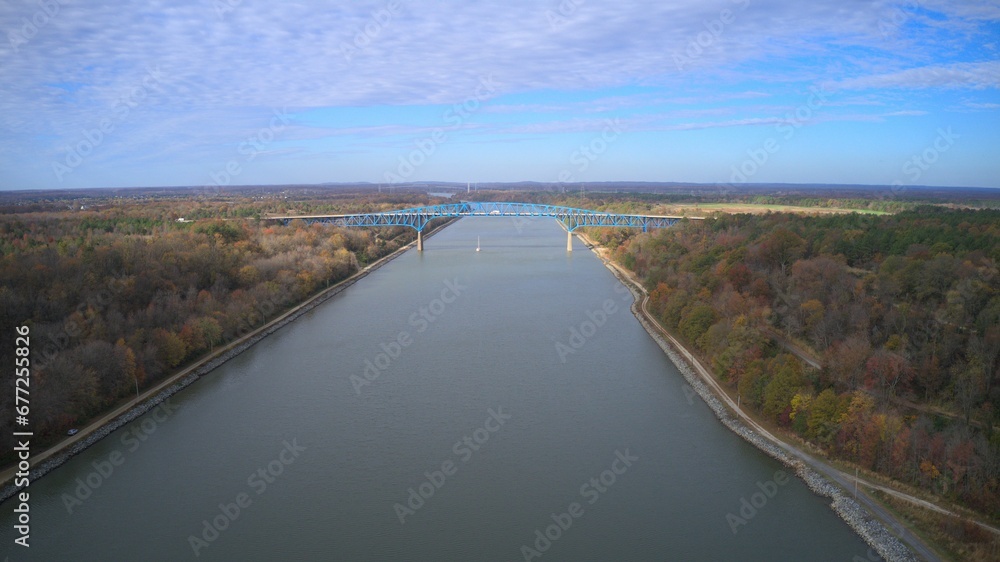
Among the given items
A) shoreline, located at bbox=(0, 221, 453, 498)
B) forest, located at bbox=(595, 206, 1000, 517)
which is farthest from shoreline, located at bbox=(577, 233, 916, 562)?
shoreline, located at bbox=(0, 221, 453, 498)

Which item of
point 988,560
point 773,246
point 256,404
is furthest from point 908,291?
point 256,404

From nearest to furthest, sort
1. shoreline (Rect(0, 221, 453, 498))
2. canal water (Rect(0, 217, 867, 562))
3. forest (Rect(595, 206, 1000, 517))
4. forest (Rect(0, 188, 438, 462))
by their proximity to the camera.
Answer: canal water (Rect(0, 217, 867, 562)), forest (Rect(595, 206, 1000, 517)), shoreline (Rect(0, 221, 453, 498)), forest (Rect(0, 188, 438, 462))

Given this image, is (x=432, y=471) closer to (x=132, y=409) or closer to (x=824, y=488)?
(x=824, y=488)

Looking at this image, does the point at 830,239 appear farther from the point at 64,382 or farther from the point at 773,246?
the point at 64,382

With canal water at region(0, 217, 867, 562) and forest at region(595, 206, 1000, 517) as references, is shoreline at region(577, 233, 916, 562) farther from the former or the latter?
forest at region(595, 206, 1000, 517)

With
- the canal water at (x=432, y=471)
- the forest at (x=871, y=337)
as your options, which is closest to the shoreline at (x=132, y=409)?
the canal water at (x=432, y=471)

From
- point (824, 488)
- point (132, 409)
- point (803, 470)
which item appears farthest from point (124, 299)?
point (824, 488)
